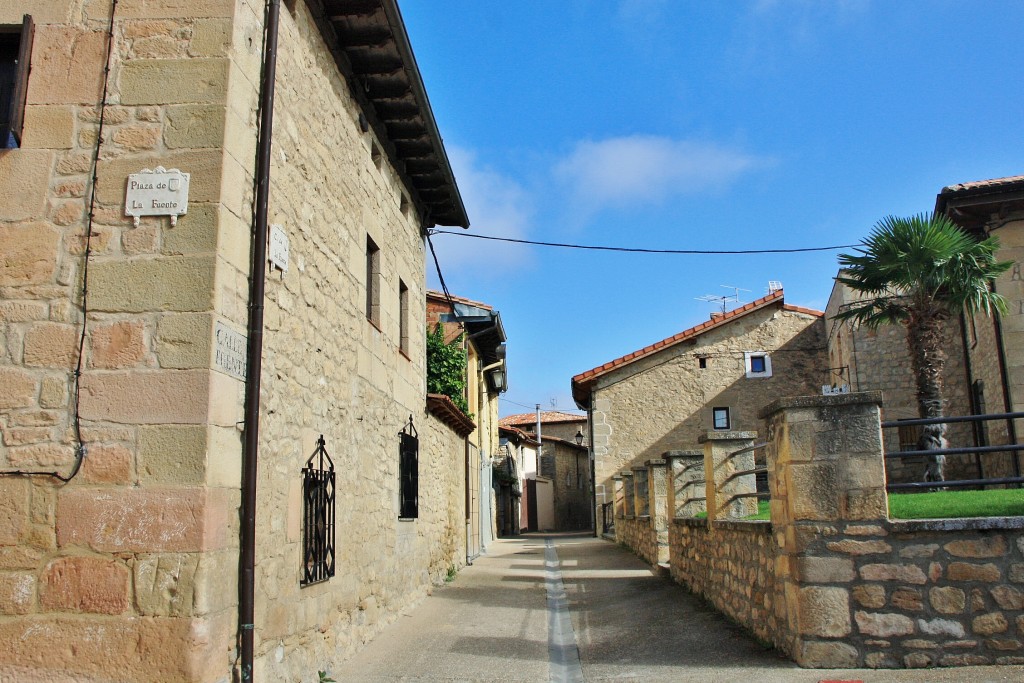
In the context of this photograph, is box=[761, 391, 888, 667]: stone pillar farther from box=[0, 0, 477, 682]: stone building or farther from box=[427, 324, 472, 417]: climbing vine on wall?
box=[427, 324, 472, 417]: climbing vine on wall

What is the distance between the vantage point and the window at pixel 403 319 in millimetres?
9773

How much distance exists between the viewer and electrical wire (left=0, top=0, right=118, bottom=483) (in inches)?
168

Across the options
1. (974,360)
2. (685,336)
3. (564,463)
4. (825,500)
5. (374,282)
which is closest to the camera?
(825,500)

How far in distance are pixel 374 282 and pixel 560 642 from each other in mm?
3830

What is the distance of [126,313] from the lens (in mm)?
4398

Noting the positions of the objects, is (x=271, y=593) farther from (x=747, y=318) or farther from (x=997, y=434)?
(x=747, y=318)

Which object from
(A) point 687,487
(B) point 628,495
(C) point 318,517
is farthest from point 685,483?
(B) point 628,495

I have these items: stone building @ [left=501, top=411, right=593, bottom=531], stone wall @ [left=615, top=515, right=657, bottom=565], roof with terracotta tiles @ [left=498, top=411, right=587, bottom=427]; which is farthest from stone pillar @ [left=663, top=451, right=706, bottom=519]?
roof with terracotta tiles @ [left=498, top=411, right=587, bottom=427]

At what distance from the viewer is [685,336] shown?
25406 millimetres

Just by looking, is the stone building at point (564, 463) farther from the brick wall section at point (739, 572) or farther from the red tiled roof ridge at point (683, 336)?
the brick wall section at point (739, 572)

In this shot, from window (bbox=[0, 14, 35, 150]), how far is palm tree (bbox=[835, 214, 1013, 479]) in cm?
1191

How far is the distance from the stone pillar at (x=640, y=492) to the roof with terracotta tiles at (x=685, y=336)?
953cm

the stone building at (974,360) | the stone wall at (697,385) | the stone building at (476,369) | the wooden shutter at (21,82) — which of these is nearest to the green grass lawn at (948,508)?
the stone building at (974,360)

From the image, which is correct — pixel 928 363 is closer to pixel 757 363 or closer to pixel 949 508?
pixel 949 508
